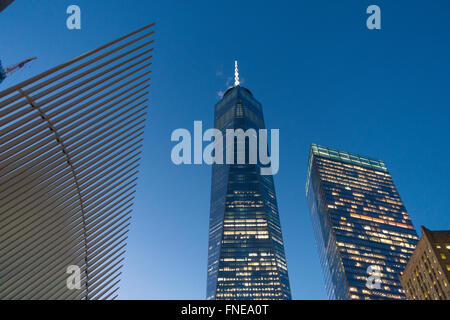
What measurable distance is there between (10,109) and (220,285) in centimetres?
18230

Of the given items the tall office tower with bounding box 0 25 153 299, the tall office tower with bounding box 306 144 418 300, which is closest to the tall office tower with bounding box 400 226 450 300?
the tall office tower with bounding box 306 144 418 300

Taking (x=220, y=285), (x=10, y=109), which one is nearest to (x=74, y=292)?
(x=10, y=109)

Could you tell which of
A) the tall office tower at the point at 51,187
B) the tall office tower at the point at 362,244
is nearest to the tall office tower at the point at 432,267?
the tall office tower at the point at 362,244

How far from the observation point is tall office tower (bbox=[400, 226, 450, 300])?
249ft

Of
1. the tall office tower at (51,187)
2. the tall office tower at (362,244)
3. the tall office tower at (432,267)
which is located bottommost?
the tall office tower at (51,187)

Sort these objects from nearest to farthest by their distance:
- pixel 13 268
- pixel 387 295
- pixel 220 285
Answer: pixel 13 268, pixel 387 295, pixel 220 285

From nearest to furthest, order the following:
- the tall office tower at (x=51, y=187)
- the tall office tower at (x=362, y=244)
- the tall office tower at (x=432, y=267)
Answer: the tall office tower at (x=51, y=187)
the tall office tower at (x=432, y=267)
the tall office tower at (x=362, y=244)

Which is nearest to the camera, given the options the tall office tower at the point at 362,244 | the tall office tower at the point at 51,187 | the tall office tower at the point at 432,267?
the tall office tower at the point at 51,187

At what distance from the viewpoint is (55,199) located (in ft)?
74.9

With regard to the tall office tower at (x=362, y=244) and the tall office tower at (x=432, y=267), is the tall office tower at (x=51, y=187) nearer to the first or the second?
the tall office tower at (x=432, y=267)

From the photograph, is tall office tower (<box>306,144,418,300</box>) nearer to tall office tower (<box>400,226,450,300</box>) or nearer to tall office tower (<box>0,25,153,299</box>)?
tall office tower (<box>400,226,450,300</box>)

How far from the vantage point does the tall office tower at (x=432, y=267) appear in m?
75.9

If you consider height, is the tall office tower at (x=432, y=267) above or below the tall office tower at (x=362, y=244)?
below
